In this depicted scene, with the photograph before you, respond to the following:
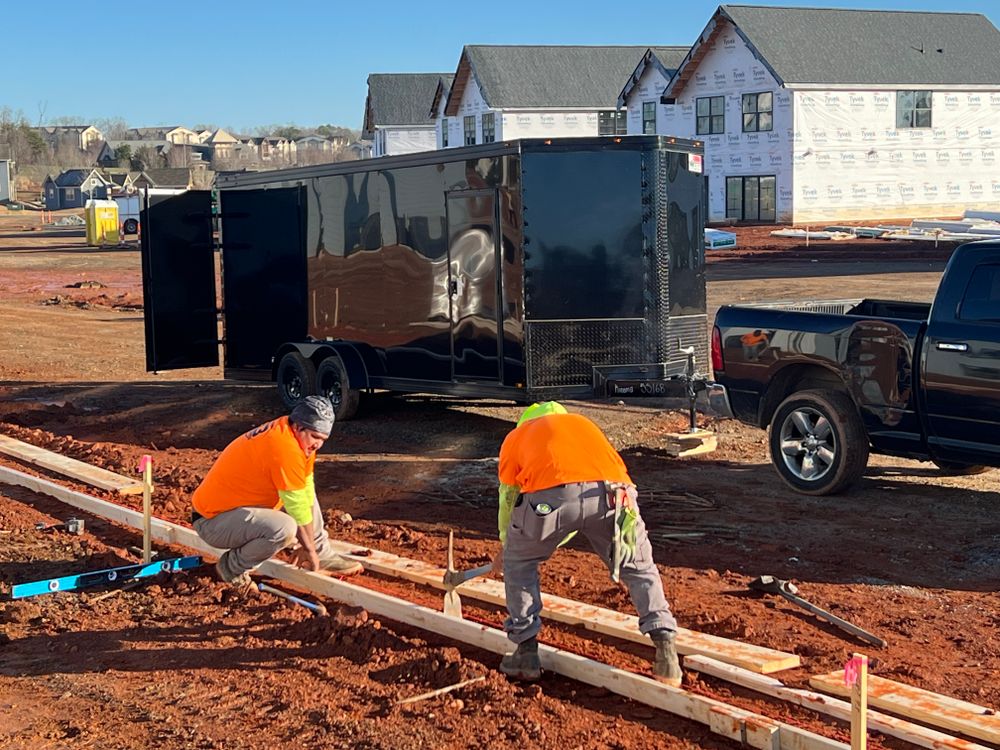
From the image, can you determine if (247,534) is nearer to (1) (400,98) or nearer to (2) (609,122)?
(2) (609,122)

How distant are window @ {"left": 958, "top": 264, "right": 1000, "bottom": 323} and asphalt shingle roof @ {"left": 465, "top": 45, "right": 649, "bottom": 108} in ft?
192

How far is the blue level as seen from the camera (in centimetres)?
827

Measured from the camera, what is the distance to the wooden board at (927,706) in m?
5.78

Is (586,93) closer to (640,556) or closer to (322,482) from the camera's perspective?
(322,482)

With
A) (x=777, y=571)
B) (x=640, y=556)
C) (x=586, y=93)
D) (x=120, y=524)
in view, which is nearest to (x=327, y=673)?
(x=640, y=556)

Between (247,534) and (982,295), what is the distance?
229 inches

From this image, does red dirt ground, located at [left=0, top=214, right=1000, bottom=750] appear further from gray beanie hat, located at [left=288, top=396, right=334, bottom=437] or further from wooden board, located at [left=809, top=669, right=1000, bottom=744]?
gray beanie hat, located at [left=288, top=396, right=334, bottom=437]

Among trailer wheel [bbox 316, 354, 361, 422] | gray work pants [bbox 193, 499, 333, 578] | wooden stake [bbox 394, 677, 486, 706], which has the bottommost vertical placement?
wooden stake [bbox 394, 677, 486, 706]

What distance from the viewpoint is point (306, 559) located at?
8.55 metres

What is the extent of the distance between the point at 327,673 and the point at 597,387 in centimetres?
652

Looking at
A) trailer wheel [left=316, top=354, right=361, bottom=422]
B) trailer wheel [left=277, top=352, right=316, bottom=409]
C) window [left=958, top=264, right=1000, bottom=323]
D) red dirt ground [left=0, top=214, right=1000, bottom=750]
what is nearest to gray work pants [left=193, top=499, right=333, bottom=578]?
→ red dirt ground [left=0, top=214, right=1000, bottom=750]

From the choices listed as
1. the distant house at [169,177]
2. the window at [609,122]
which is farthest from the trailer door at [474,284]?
the distant house at [169,177]

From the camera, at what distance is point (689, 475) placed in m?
12.1

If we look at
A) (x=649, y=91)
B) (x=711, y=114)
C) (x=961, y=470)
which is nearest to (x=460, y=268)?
(x=961, y=470)
